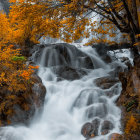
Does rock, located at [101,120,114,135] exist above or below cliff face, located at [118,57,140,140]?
below

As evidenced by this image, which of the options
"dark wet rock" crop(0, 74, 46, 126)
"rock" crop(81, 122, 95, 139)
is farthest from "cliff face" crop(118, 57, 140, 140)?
"dark wet rock" crop(0, 74, 46, 126)

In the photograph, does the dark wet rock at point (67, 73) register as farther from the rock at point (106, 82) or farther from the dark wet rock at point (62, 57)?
the rock at point (106, 82)

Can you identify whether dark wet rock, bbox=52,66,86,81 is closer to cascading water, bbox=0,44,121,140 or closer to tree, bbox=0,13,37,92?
cascading water, bbox=0,44,121,140

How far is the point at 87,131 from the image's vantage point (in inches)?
216

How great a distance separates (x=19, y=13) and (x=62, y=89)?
4714 mm

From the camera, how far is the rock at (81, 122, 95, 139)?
5.24 metres

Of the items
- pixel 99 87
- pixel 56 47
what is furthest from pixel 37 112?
pixel 56 47

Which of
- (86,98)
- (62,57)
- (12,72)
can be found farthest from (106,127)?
(62,57)

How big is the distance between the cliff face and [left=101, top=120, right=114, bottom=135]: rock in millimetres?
477

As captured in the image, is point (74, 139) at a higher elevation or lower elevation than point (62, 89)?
lower

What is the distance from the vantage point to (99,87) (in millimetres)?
8508

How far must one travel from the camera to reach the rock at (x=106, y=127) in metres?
5.14

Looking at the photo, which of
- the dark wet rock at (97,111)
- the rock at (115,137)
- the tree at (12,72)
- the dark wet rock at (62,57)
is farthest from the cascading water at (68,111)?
the dark wet rock at (62,57)

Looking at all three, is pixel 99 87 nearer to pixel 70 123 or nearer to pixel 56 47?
pixel 70 123
